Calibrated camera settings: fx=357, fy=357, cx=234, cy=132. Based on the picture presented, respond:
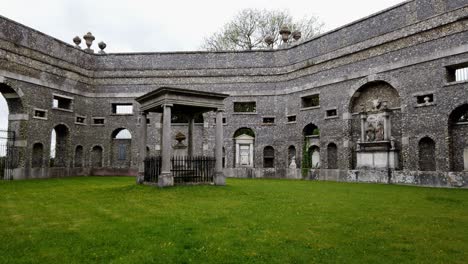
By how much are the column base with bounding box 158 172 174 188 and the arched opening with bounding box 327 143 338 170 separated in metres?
12.2

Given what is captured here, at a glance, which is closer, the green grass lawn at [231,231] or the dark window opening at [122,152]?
the green grass lawn at [231,231]

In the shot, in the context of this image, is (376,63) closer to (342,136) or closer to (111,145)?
(342,136)

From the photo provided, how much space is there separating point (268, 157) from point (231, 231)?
2012 centimetres

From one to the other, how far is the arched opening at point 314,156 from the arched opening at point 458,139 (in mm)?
8583

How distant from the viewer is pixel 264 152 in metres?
26.4

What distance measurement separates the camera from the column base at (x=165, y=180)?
46.6 feet

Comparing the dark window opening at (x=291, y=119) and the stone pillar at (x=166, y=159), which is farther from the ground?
the dark window opening at (x=291, y=119)

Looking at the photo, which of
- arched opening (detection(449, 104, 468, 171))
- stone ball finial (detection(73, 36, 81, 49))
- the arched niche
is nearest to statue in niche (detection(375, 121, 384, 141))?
the arched niche

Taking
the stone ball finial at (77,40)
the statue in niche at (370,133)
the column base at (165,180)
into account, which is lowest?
the column base at (165,180)

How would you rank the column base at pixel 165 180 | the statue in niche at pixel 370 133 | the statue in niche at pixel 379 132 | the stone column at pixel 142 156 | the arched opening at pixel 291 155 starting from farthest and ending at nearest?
1. the arched opening at pixel 291 155
2. the statue in niche at pixel 370 133
3. the statue in niche at pixel 379 132
4. the stone column at pixel 142 156
5. the column base at pixel 165 180

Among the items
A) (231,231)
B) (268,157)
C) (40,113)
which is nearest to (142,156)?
(40,113)

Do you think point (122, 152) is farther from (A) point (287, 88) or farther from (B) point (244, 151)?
(A) point (287, 88)

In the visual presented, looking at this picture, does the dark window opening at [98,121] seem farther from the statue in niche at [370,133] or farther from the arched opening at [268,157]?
the statue in niche at [370,133]

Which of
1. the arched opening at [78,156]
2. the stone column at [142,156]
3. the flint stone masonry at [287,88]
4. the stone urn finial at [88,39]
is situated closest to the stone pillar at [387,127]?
the flint stone masonry at [287,88]
